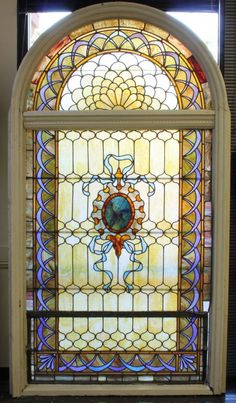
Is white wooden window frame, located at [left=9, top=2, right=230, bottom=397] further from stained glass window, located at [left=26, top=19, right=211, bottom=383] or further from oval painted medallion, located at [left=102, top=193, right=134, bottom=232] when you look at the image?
oval painted medallion, located at [left=102, top=193, right=134, bottom=232]

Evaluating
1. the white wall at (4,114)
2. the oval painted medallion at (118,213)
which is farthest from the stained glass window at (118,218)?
the white wall at (4,114)

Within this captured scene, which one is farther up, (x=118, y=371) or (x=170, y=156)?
(x=170, y=156)

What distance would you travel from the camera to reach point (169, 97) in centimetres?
219

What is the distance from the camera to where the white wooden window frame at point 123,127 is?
2.11 m

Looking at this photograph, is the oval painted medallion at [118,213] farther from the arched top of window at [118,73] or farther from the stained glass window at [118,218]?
the arched top of window at [118,73]

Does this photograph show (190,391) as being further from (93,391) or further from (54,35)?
(54,35)

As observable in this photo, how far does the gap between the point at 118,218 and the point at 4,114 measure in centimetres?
81

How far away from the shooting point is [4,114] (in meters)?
2.24

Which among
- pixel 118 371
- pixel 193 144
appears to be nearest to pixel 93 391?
pixel 118 371

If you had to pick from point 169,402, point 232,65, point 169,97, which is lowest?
point 169,402

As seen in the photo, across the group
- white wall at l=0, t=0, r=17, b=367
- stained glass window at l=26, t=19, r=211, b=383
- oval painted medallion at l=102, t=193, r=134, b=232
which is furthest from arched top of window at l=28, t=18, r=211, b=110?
oval painted medallion at l=102, t=193, r=134, b=232

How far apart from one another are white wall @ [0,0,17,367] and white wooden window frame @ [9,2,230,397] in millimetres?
143

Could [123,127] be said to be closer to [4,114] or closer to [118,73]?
[118,73]

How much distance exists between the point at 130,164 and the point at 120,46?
2.00 ft
